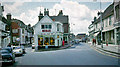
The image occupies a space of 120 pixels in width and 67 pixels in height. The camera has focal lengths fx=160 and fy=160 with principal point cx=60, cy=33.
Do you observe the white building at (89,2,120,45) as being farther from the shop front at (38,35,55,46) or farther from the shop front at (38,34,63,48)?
the shop front at (38,35,55,46)

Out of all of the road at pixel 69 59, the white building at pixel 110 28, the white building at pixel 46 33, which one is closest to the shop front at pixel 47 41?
the white building at pixel 46 33

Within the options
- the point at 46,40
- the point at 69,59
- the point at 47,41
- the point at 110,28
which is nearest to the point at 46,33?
the point at 46,40

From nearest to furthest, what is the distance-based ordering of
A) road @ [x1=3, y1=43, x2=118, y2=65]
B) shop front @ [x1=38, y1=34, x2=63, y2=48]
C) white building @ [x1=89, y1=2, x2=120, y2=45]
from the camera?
road @ [x1=3, y1=43, x2=118, y2=65], white building @ [x1=89, y1=2, x2=120, y2=45], shop front @ [x1=38, y1=34, x2=63, y2=48]

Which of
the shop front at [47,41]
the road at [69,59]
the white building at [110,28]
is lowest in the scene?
the road at [69,59]

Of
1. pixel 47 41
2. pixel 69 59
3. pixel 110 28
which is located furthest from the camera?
pixel 47 41

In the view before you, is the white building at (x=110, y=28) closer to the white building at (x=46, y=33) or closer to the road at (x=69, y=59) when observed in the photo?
the road at (x=69, y=59)

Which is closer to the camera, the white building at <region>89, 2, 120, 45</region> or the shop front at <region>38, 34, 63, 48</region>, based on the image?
the white building at <region>89, 2, 120, 45</region>

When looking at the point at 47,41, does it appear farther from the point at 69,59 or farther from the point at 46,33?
the point at 69,59

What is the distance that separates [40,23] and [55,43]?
594 cm

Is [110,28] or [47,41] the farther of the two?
[47,41]

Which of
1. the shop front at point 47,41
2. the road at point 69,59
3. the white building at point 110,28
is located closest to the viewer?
the road at point 69,59

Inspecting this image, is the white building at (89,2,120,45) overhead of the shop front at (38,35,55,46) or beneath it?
overhead

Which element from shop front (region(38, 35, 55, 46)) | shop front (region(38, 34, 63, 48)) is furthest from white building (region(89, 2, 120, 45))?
shop front (region(38, 35, 55, 46))

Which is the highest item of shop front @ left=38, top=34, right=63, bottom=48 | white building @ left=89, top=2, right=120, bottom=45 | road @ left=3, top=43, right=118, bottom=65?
white building @ left=89, top=2, right=120, bottom=45
